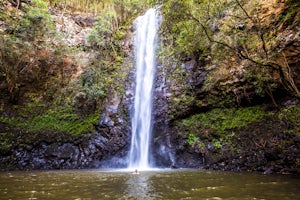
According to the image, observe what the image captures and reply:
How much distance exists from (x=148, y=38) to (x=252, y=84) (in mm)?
9117

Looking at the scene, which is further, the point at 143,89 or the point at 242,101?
the point at 143,89

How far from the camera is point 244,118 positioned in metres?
11.4

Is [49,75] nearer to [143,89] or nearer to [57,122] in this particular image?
[57,122]

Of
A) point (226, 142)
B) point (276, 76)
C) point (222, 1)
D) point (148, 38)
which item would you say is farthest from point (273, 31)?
point (148, 38)

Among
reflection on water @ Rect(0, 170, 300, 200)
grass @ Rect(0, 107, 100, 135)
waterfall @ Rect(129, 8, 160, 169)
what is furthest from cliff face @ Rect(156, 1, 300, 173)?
grass @ Rect(0, 107, 100, 135)

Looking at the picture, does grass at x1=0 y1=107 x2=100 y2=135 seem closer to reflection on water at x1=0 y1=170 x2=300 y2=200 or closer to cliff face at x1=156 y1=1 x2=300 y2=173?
cliff face at x1=156 y1=1 x2=300 y2=173

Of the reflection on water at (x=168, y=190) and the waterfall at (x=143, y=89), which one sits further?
the waterfall at (x=143, y=89)

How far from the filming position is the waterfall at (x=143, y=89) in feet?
42.0

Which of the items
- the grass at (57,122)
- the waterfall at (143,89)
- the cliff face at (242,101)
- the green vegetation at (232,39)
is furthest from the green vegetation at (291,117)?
the grass at (57,122)

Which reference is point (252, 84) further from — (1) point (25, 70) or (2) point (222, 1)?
(1) point (25, 70)

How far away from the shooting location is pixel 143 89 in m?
15.4

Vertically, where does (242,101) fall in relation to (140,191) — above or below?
above

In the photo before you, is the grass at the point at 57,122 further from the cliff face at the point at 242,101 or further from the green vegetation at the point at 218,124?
the green vegetation at the point at 218,124

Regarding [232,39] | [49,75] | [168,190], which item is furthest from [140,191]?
[49,75]
